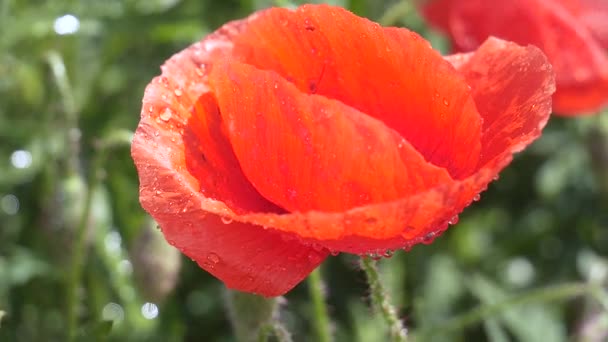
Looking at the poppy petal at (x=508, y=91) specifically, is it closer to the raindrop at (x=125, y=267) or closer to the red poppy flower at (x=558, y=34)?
the red poppy flower at (x=558, y=34)

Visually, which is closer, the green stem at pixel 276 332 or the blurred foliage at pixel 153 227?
the green stem at pixel 276 332

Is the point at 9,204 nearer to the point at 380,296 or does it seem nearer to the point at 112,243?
the point at 112,243

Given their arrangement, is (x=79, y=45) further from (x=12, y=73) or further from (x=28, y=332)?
(x=28, y=332)

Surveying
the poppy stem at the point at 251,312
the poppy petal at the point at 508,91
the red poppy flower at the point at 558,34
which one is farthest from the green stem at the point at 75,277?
the red poppy flower at the point at 558,34

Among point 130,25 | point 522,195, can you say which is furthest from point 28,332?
point 522,195

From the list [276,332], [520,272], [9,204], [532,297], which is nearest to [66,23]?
[9,204]
